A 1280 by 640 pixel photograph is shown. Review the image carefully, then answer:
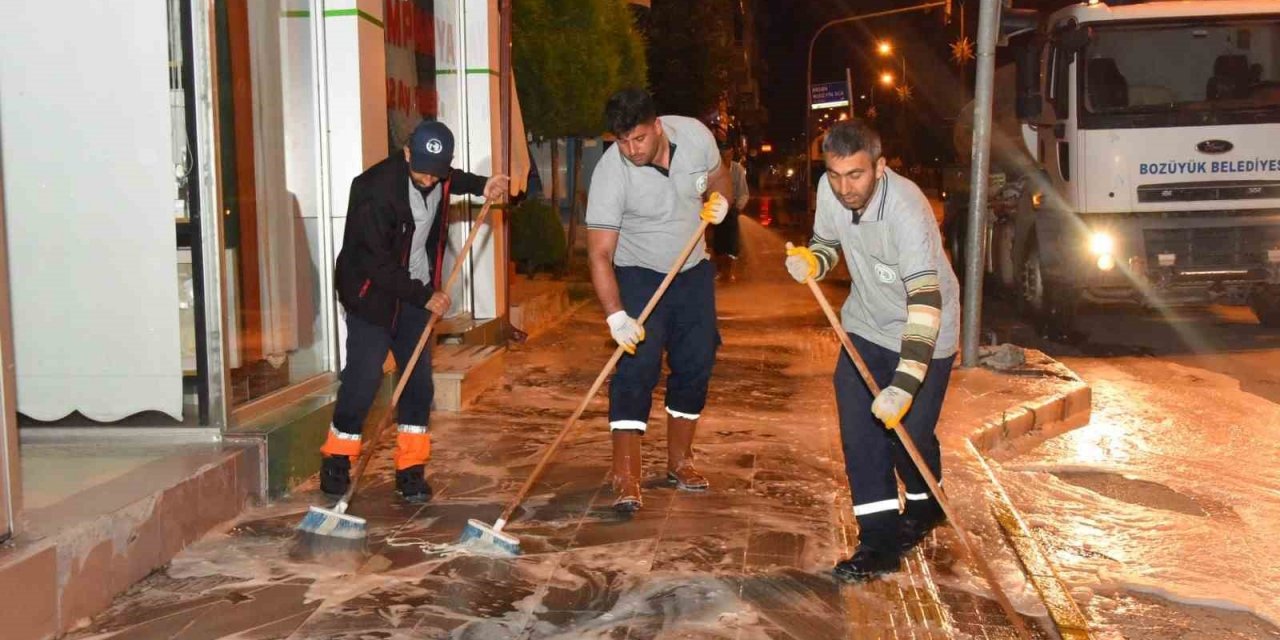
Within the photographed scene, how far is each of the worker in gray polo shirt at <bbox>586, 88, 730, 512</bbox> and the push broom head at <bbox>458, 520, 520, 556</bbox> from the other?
81 cm

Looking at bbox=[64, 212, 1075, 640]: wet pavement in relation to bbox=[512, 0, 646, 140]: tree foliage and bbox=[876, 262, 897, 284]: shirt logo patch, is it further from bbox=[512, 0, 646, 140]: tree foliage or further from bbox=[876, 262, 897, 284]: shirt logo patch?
bbox=[512, 0, 646, 140]: tree foliage

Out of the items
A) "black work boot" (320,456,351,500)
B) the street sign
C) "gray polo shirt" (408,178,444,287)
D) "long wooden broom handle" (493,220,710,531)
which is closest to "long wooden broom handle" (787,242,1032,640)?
"long wooden broom handle" (493,220,710,531)

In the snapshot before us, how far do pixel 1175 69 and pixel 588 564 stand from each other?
366 inches

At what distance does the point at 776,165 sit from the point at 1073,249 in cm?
7876

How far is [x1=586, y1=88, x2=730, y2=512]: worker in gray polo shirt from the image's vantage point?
19.4 feet

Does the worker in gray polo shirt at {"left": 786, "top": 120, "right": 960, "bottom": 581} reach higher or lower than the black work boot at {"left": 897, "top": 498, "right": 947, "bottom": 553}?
higher

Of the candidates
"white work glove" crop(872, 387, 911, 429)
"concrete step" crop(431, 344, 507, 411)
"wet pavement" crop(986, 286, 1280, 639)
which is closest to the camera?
"white work glove" crop(872, 387, 911, 429)

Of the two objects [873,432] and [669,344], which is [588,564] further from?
[669,344]

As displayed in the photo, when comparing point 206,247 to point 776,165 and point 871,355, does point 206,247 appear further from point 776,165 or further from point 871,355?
point 776,165

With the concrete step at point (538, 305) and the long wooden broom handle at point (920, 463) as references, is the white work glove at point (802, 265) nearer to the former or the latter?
the long wooden broom handle at point (920, 463)

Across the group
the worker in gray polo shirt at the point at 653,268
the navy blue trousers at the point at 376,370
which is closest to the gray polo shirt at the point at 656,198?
the worker in gray polo shirt at the point at 653,268

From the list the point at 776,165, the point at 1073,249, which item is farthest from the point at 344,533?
the point at 776,165

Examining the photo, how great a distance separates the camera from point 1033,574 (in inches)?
205

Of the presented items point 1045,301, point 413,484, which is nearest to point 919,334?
point 413,484
